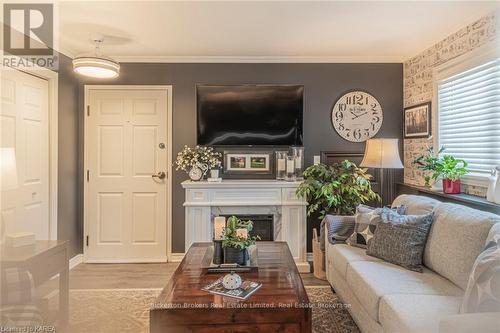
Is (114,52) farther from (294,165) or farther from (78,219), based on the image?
(294,165)

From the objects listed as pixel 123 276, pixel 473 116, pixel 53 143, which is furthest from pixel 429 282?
pixel 53 143

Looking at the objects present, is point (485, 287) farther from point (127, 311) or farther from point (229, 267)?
point (127, 311)

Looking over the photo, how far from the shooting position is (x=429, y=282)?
202cm

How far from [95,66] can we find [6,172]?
4.72 feet

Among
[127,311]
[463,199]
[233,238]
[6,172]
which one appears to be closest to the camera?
[6,172]

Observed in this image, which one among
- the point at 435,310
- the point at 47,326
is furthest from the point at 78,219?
the point at 435,310

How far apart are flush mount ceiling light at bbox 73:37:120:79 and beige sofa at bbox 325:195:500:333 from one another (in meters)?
2.86

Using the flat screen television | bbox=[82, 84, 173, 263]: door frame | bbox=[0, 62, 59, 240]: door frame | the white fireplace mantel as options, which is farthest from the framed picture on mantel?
bbox=[0, 62, 59, 240]: door frame

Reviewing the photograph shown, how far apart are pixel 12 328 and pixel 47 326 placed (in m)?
0.46

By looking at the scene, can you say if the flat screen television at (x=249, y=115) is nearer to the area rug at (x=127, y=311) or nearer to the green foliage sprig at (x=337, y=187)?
the green foliage sprig at (x=337, y=187)

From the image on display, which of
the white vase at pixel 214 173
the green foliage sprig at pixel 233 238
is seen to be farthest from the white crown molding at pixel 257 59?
the green foliage sprig at pixel 233 238

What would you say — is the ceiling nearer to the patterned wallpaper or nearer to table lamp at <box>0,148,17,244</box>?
the patterned wallpaper

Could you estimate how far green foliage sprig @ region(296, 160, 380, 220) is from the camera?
3516 mm

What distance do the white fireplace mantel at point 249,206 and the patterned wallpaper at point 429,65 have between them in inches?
55.9
